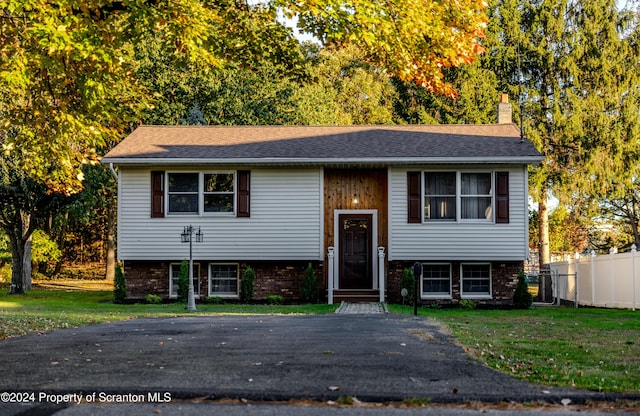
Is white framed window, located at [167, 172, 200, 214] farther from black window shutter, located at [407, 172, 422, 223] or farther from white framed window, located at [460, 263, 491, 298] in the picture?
white framed window, located at [460, 263, 491, 298]

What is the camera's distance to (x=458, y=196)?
74.4 feet

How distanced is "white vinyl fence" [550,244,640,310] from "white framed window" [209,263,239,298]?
1028 cm

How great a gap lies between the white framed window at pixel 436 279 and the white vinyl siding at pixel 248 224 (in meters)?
3.20

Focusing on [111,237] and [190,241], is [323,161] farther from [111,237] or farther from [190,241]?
[111,237]

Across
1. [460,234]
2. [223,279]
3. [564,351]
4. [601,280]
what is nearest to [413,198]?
[460,234]

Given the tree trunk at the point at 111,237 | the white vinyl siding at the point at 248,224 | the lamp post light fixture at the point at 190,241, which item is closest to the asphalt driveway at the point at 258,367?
the lamp post light fixture at the point at 190,241

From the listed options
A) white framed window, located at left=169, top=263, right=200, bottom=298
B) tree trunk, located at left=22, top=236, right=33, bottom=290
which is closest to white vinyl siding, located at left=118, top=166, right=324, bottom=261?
white framed window, located at left=169, top=263, right=200, bottom=298

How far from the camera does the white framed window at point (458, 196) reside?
2273cm

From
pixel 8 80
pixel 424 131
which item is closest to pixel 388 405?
pixel 8 80

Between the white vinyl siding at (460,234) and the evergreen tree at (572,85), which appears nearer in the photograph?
the white vinyl siding at (460,234)

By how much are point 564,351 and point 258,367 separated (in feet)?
13.3

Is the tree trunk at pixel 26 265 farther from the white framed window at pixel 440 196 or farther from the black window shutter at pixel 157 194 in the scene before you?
the white framed window at pixel 440 196

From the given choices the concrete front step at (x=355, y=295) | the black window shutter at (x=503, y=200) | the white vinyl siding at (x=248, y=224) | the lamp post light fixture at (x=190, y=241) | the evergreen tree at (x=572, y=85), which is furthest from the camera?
the evergreen tree at (x=572, y=85)

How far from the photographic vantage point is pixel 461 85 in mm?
34062
